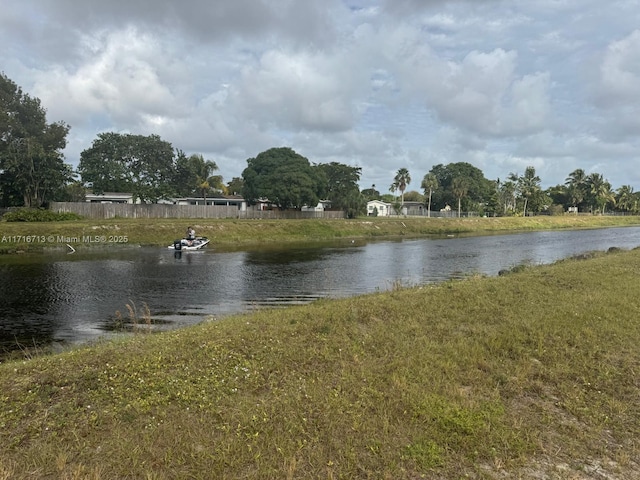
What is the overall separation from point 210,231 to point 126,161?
4590 cm

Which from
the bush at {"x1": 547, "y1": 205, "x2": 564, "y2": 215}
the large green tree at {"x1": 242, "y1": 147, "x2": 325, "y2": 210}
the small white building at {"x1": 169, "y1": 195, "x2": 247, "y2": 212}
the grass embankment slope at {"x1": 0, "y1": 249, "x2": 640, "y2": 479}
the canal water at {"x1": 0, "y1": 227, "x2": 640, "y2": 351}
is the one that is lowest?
the canal water at {"x1": 0, "y1": 227, "x2": 640, "y2": 351}

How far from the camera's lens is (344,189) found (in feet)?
268

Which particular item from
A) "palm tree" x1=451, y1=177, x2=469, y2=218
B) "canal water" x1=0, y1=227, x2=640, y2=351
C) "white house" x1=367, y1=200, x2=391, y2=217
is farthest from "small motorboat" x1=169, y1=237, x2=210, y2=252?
"palm tree" x1=451, y1=177, x2=469, y2=218

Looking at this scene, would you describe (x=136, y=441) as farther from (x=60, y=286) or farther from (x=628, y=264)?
(x=628, y=264)

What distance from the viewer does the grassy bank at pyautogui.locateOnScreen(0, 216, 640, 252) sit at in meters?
37.9

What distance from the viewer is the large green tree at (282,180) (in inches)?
2594

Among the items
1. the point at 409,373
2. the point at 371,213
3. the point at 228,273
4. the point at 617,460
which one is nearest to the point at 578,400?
the point at 617,460

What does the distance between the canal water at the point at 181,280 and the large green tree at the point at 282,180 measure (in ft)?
93.0

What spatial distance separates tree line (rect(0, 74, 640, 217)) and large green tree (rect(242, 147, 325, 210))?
0.17 m

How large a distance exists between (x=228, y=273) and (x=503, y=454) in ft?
73.8

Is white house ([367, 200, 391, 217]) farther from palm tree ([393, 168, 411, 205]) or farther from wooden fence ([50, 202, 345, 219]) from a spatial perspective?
wooden fence ([50, 202, 345, 219])

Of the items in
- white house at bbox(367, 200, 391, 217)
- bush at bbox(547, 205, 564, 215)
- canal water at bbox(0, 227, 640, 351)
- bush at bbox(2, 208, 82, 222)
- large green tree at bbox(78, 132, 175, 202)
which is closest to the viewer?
canal water at bbox(0, 227, 640, 351)

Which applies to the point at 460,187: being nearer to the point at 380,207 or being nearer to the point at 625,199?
the point at 380,207

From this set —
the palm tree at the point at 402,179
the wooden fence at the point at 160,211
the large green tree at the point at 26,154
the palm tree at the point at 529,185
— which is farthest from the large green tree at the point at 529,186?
the large green tree at the point at 26,154
